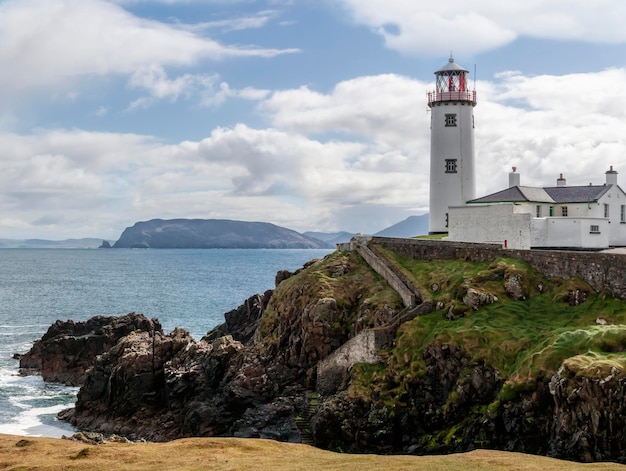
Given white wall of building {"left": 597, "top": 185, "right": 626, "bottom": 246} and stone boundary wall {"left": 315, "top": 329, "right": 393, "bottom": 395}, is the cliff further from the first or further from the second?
white wall of building {"left": 597, "top": 185, "right": 626, "bottom": 246}

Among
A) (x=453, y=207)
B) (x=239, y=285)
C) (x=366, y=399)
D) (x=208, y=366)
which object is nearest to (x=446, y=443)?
(x=366, y=399)

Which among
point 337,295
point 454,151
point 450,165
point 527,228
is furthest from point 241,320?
point 527,228

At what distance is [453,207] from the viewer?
2511 inches

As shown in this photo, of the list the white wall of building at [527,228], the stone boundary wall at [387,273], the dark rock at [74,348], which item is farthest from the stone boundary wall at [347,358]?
the dark rock at [74,348]

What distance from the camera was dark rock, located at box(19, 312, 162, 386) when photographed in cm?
7256

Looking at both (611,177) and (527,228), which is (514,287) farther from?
(611,177)

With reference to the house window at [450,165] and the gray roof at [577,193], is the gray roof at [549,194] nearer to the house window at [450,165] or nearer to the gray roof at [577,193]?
the gray roof at [577,193]

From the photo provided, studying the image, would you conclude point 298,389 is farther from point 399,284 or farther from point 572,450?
point 572,450

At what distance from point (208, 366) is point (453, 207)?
2503 cm

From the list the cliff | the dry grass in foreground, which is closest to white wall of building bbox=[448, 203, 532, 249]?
the cliff

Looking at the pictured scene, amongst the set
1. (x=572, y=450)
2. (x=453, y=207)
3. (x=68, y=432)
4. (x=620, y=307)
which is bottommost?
(x=68, y=432)

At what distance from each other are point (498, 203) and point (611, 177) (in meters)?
9.97

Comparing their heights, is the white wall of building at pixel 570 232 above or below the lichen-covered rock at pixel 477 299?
above

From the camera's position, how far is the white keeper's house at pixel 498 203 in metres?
58.2
